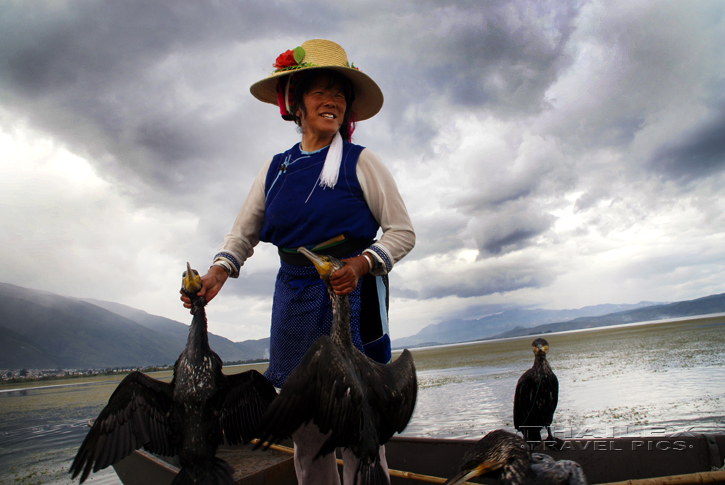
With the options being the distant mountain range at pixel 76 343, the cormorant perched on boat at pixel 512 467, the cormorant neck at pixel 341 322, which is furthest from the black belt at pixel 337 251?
the distant mountain range at pixel 76 343

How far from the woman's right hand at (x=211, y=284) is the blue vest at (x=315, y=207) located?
32 centimetres

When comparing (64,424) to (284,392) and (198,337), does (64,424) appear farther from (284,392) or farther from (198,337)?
(284,392)

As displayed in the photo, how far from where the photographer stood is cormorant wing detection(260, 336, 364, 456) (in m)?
1.25

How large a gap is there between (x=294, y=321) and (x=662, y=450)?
3584 mm

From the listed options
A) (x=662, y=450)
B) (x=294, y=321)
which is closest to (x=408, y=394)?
(x=294, y=321)

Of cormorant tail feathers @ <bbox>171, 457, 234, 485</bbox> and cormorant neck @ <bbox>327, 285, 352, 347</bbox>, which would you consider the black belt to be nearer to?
cormorant neck @ <bbox>327, 285, 352, 347</bbox>

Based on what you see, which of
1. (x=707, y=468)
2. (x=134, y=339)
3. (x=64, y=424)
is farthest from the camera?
(x=134, y=339)

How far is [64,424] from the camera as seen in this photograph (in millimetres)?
12367

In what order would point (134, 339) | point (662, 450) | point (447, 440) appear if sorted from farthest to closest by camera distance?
1. point (134, 339)
2. point (447, 440)
3. point (662, 450)

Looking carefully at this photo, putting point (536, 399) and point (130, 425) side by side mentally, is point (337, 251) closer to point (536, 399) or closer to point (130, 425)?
point (130, 425)

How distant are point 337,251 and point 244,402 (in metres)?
0.93

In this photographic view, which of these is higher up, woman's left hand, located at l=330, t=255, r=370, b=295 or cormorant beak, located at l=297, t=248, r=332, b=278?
cormorant beak, located at l=297, t=248, r=332, b=278

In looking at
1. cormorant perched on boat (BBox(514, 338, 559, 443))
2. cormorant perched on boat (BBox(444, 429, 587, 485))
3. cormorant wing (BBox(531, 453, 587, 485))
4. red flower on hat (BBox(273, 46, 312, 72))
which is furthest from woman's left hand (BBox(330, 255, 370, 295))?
cormorant perched on boat (BBox(514, 338, 559, 443))

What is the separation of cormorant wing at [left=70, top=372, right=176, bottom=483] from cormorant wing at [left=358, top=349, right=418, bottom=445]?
105 centimetres
